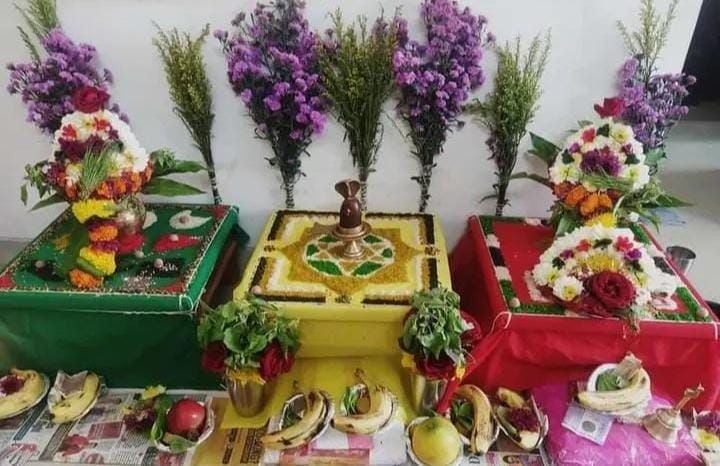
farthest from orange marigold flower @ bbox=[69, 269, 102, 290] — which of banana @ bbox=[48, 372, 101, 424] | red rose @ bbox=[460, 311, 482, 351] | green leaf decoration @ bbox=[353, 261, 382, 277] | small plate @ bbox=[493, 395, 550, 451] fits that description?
small plate @ bbox=[493, 395, 550, 451]

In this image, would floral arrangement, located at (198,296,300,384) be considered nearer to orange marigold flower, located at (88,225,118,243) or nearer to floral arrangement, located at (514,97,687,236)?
orange marigold flower, located at (88,225,118,243)

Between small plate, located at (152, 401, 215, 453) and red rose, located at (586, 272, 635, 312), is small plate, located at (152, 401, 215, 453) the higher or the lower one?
the lower one

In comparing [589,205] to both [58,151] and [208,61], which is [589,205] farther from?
[58,151]

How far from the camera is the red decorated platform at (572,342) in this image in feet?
4.97

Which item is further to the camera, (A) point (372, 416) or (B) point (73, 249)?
(B) point (73, 249)

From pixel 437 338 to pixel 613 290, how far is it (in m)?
0.52

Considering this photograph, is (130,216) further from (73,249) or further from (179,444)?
(179,444)

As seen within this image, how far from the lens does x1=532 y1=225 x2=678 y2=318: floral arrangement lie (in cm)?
148

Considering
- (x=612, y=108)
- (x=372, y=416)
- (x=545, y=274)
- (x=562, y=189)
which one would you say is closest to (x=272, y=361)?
(x=372, y=416)

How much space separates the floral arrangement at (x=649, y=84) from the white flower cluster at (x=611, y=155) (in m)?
0.15

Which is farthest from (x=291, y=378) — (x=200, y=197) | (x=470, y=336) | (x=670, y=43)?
(x=670, y=43)

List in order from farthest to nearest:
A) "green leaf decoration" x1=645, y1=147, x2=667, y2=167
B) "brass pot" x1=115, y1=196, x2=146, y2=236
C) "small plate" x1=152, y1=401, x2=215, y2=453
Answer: "green leaf decoration" x1=645, y1=147, x2=667, y2=167 → "brass pot" x1=115, y1=196, x2=146, y2=236 → "small plate" x1=152, y1=401, x2=215, y2=453

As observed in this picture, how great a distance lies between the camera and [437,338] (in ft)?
4.58

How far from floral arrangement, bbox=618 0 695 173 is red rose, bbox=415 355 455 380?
106 centimetres
